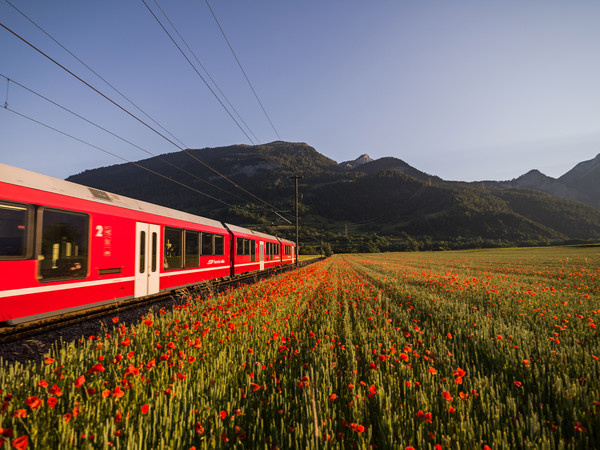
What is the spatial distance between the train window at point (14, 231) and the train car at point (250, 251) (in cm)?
1149

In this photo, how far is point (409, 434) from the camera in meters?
1.84

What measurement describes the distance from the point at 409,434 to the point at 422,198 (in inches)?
7602

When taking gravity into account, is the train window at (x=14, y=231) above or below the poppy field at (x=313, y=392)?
above

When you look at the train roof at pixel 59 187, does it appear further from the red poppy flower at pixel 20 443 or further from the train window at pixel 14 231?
the red poppy flower at pixel 20 443

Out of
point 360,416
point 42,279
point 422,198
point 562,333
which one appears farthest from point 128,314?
point 422,198

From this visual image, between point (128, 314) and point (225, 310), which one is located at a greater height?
point (225, 310)

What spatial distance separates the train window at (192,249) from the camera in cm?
1229

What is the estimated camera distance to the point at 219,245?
1574cm

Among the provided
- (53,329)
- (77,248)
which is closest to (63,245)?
(77,248)

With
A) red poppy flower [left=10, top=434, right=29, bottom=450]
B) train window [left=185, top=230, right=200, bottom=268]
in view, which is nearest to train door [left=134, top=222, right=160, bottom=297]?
train window [left=185, top=230, right=200, bottom=268]

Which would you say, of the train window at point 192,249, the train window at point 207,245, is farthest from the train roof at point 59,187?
the train window at point 207,245

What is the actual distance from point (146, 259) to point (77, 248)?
2660 mm

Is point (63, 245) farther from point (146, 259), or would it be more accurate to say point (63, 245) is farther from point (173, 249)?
point (173, 249)

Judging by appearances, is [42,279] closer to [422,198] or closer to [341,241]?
[341,241]
